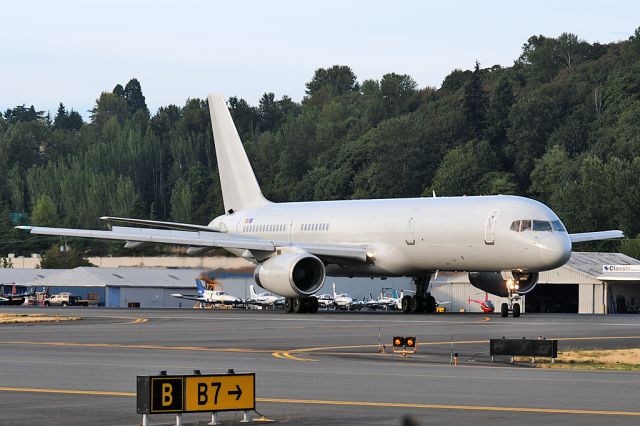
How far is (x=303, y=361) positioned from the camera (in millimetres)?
30750

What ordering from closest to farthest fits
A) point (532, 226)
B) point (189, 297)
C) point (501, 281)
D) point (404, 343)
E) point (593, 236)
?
point (404, 343), point (532, 226), point (501, 281), point (593, 236), point (189, 297)

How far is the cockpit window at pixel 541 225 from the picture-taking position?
54969mm

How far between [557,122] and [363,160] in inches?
1059

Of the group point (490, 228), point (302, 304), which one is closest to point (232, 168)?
point (302, 304)

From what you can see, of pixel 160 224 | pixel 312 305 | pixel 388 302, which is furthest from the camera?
pixel 388 302

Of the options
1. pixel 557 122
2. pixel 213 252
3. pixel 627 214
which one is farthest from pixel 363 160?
pixel 213 252

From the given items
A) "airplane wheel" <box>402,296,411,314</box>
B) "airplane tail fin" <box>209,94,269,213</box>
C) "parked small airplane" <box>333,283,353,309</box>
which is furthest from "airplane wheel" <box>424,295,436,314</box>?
"parked small airplane" <box>333,283,353,309</box>

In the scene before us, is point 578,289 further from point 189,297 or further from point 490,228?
point 490,228

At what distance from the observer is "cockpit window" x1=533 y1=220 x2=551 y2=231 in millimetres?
54969

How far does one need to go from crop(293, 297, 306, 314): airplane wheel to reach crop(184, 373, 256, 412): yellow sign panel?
42.1m

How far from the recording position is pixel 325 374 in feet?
88.4

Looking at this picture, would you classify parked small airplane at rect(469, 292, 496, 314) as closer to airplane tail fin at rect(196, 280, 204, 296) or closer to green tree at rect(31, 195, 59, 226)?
airplane tail fin at rect(196, 280, 204, 296)

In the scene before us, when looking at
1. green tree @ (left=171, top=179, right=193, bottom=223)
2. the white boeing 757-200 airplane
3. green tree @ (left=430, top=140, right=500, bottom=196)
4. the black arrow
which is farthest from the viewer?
green tree @ (left=171, top=179, right=193, bottom=223)

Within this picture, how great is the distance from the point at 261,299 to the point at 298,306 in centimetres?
4631
